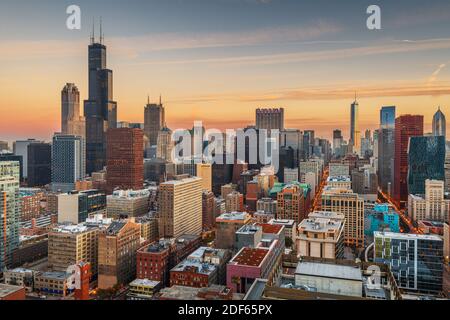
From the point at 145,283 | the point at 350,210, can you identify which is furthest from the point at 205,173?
the point at 145,283

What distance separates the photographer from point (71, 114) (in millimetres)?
21078

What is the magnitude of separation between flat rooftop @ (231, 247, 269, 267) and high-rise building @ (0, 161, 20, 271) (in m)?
5.68

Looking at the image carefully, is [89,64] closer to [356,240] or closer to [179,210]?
[179,210]

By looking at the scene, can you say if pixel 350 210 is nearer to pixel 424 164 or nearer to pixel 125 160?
pixel 424 164

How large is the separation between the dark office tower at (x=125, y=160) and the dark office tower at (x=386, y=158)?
471 inches

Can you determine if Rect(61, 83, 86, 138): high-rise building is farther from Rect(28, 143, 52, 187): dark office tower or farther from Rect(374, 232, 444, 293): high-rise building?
Rect(374, 232, 444, 293): high-rise building

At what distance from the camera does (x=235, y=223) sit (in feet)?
27.4

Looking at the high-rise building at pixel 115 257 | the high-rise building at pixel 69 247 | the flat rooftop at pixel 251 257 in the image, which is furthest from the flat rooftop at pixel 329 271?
the high-rise building at pixel 69 247

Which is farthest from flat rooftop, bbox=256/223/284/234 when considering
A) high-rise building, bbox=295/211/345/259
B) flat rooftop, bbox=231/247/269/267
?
flat rooftop, bbox=231/247/269/267

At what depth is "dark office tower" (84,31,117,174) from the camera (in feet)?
72.8

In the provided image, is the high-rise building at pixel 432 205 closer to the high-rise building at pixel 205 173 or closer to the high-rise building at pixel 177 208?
the high-rise building at pixel 177 208
